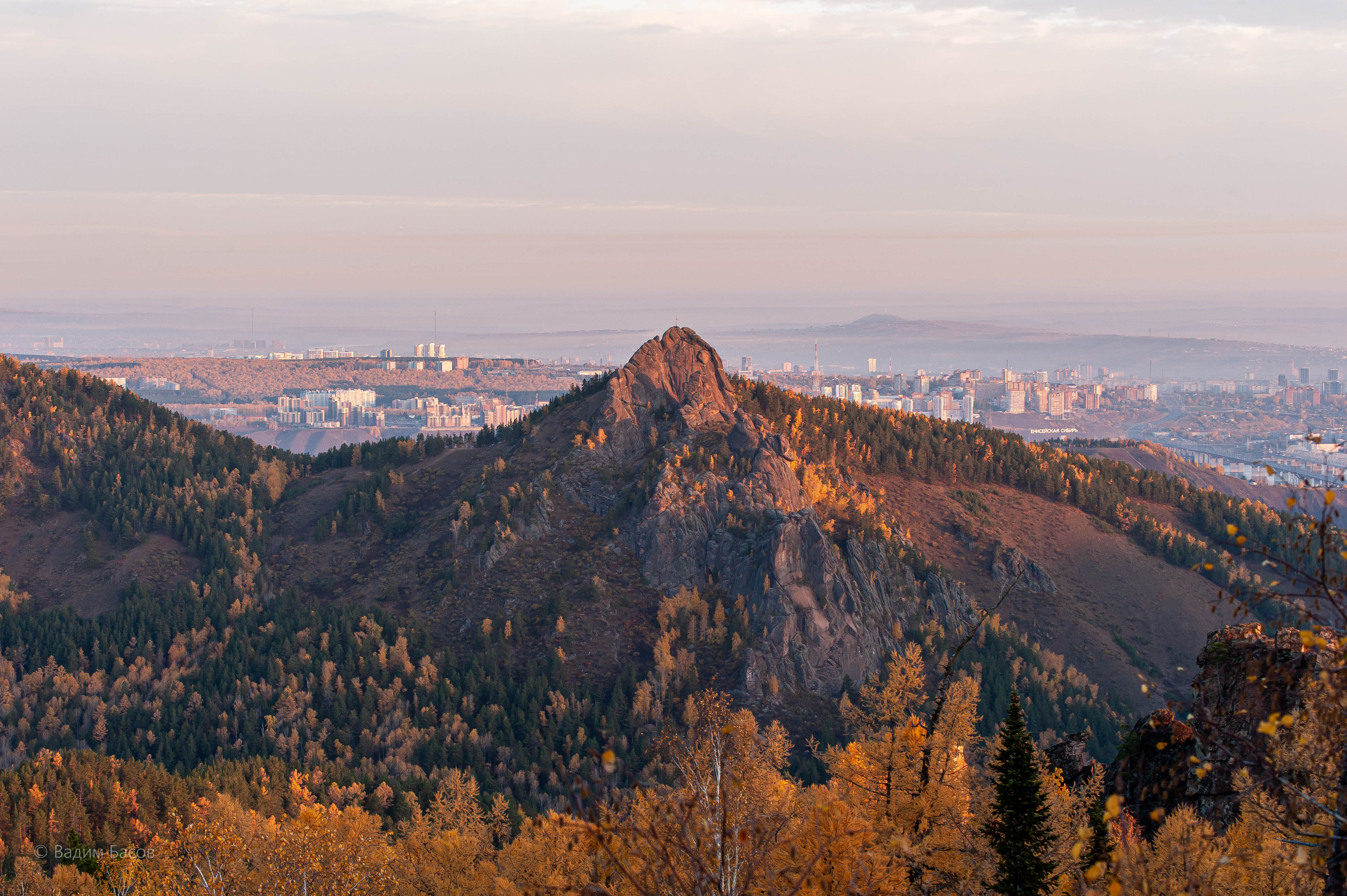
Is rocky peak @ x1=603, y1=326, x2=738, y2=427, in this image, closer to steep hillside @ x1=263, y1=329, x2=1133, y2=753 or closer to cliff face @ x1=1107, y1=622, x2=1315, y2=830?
steep hillside @ x1=263, y1=329, x2=1133, y2=753

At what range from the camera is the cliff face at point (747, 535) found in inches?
5659

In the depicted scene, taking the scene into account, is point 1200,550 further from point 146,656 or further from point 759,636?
point 146,656

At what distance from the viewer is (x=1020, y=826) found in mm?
44156

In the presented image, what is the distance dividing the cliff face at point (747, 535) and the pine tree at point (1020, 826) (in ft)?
302

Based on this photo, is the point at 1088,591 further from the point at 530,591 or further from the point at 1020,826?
the point at 1020,826

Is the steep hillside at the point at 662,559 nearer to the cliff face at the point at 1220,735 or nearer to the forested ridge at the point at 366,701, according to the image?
the forested ridge at the point at 366,701

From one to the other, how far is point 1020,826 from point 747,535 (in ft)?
373

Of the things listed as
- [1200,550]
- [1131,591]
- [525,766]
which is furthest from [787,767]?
[1200,550]

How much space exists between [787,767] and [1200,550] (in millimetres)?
113841

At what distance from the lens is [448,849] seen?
62594 mm

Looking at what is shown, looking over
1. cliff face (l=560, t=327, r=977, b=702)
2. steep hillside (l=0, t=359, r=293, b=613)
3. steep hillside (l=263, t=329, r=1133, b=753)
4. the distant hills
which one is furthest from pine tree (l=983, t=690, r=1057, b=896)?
steep hillside (l=0, t=359, r=293, b=613)

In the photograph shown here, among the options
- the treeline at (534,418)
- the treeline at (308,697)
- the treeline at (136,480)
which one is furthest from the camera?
the treeline at (534,418)

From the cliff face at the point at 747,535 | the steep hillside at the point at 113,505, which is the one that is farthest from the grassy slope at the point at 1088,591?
the steep hillside at the point at 113,505

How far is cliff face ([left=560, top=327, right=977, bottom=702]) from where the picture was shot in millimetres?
143750
